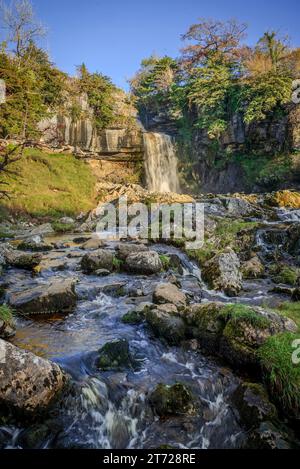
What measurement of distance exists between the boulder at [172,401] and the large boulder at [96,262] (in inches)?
212

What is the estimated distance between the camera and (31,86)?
23.5 metres

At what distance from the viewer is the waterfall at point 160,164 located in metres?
28.5

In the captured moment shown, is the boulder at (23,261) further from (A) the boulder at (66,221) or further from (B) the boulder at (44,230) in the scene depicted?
(A) the boulder at (66,221)

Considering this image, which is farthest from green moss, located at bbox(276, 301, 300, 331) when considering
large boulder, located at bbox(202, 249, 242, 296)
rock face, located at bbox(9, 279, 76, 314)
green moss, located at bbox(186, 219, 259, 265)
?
rock face, located at bbox(9, 279, 76, 314)

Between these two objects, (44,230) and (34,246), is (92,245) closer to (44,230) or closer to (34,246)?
(34,246)

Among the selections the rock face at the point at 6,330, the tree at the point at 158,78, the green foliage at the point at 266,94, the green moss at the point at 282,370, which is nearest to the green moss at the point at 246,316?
the green moss at the point at 282,370

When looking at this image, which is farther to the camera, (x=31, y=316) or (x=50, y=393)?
(x=31, y=316)

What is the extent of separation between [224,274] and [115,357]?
4.16 meters

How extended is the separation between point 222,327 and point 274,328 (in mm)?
784

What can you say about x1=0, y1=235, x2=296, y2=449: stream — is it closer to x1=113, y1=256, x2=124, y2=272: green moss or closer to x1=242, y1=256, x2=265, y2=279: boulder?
x1=242, y1=256, x2=265, y2=279: boulder

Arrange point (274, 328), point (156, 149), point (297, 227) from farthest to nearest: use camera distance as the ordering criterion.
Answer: point (156, 149) → point (297, 227) → point (274, 328)

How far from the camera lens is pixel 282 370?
3.65 metres
